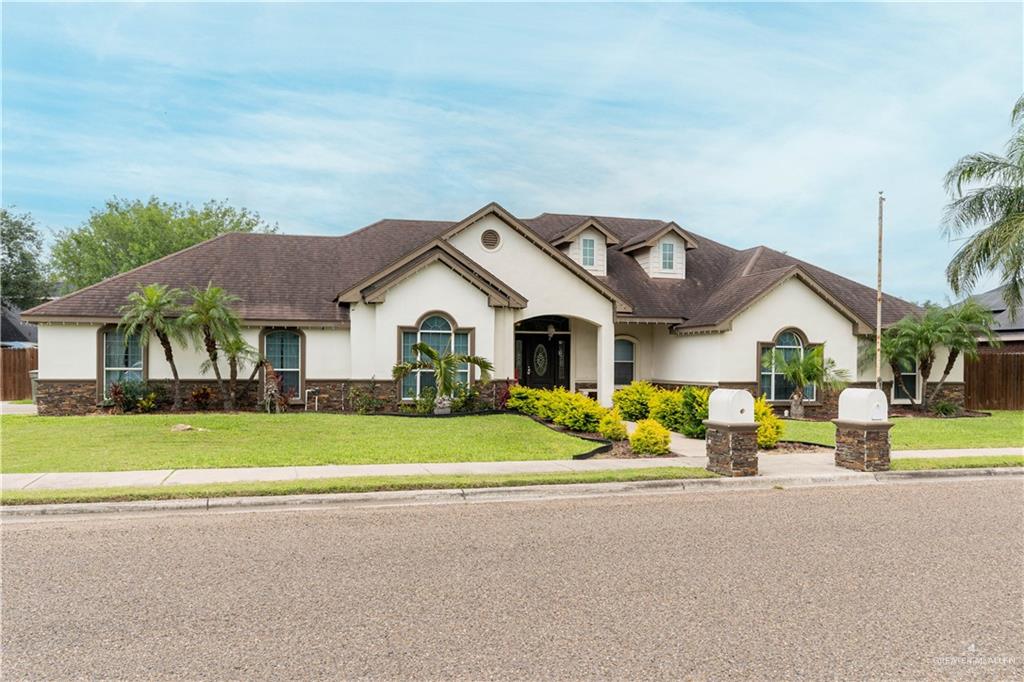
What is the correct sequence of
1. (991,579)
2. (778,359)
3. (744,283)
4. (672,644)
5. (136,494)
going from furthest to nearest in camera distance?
(744,283), (778,359), (136,494), (991,579), (672,644)

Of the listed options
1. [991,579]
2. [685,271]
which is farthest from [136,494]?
[685,271]

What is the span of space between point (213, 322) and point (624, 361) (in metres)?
14.2

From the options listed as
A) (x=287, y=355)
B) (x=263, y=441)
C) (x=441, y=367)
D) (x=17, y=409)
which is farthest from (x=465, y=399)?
(x=17, y=409)

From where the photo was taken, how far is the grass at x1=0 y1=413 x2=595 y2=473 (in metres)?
13.3

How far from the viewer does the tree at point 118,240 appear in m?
48.3

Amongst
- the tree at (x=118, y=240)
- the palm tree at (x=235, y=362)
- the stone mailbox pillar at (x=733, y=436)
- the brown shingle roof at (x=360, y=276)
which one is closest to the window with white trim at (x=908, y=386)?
the brown shingle roof at (x=360, y=276)

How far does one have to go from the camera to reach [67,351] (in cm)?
2166

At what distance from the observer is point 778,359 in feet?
79.7

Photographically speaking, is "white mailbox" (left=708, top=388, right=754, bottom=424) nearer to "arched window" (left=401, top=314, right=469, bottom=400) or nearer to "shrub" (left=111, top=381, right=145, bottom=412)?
"arched window" (left=401, top=314, right=469, bottom=400)

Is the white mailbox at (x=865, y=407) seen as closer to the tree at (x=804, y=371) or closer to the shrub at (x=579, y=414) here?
the shrub at (x=579, y=414)

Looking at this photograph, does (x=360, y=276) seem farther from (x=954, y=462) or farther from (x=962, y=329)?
(x=962, y=329)

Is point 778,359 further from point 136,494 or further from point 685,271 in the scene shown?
point 136,494

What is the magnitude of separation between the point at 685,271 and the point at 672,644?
81.5 ft

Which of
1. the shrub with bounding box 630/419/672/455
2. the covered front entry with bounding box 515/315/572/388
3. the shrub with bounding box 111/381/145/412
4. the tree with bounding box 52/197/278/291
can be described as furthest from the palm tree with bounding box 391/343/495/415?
the tree with bounding box 52/197/278/291
